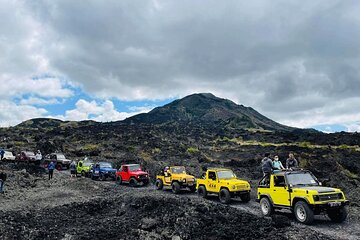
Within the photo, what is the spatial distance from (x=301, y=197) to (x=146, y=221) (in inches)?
255

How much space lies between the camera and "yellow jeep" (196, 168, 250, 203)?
17391 millimetres

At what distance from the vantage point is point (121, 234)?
42.6 feet

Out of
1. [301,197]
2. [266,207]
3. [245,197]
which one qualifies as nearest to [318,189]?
[301,197]

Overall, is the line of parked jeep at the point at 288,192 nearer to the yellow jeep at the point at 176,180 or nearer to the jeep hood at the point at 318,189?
the jeep hood at the point at 318,189

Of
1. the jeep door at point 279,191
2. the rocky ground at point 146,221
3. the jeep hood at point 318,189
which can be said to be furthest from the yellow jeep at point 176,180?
the jeep hood at point 318,189

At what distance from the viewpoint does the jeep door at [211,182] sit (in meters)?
18.6

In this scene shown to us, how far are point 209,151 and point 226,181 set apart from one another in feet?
126

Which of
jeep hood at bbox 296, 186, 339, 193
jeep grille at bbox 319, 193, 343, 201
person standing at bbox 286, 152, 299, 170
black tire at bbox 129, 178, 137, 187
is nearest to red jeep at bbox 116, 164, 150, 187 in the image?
black tire at bbox 129, 178, 137, 187

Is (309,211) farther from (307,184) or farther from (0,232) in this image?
(0,232)

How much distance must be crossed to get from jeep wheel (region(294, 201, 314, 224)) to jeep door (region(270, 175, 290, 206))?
490mm

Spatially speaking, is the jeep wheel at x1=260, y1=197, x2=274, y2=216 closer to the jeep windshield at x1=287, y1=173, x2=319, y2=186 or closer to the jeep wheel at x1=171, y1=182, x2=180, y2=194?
the jeep windshield at x1=287, y1=173, x2=319, y2=186

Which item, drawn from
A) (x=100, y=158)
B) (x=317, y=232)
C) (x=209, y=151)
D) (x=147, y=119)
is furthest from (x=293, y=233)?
(x=147, y=119)

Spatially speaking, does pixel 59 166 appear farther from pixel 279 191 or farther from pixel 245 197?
pixel 279 191

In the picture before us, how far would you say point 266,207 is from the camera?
14211 millimetres
